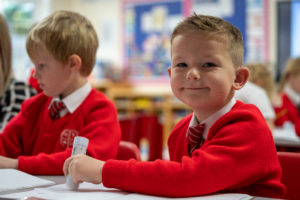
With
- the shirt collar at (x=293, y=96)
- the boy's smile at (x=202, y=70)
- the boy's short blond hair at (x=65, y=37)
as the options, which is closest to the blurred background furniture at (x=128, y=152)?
the boy's short blond hair at (x=65, y=37)

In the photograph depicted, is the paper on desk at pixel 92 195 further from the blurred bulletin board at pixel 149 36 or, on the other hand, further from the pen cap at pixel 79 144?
the blurred bulletin board at pixel 149 36

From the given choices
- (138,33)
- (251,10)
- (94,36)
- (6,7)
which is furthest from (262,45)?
(94,36)

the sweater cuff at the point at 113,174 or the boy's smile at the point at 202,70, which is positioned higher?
the boy's smile at the point at 202,70

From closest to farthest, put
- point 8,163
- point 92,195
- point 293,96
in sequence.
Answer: point 92,195
point 8,163
point 293,96

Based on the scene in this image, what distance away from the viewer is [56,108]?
1319 millimetres

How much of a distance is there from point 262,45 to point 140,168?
5.14 metres

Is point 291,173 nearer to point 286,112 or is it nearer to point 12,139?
point 12,139

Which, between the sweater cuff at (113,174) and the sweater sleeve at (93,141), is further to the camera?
the sweater sleeve at (93,141)

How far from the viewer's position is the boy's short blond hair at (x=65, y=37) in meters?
1.28

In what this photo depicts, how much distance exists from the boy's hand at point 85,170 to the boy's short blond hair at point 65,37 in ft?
1.96

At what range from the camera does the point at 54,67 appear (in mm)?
1302

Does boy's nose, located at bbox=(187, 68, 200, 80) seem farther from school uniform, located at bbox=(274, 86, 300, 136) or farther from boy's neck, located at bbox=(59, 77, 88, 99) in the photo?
school uniform, located at bbox=(274, 86, 300, 136)

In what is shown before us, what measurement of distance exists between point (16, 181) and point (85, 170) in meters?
0.19

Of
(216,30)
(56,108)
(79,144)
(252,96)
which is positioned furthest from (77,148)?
(252,96)
